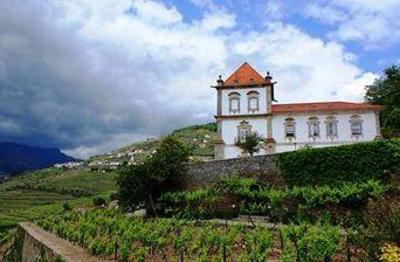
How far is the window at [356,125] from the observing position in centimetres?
3838

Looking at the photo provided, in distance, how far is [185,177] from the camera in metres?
31.7

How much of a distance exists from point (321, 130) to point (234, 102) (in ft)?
24.3

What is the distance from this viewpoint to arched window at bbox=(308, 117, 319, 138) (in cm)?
3909

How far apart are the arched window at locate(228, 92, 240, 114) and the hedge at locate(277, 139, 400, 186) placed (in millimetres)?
12384

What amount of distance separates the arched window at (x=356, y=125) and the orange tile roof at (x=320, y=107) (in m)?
0.79

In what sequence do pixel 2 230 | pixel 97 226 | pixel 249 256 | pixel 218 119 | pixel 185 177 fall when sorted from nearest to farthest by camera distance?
pixel 249 256 < pixel 97 226 < pixel 185 177 < pixel 2 230 < pixel 218 119

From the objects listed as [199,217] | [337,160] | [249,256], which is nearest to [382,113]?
[337,160]

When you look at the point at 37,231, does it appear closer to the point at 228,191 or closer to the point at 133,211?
the point at 133,211

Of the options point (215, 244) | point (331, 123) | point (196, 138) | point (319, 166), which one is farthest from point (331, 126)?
point (196, 138)

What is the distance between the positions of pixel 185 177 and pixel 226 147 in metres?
8.97

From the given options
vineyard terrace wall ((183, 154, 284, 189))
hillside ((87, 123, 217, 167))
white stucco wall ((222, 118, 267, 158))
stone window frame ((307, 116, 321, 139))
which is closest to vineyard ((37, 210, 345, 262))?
vineyard terrace wall ((183, 154, 284, 189))

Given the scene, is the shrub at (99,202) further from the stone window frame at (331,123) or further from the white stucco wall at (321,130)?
the stone window frame at (331,123)

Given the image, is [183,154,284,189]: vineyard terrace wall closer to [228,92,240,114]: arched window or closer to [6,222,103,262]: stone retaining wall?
[228,92,240,114]: arched window

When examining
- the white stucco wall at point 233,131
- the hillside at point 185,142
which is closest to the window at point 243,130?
the white stucco wall at point 233,131
